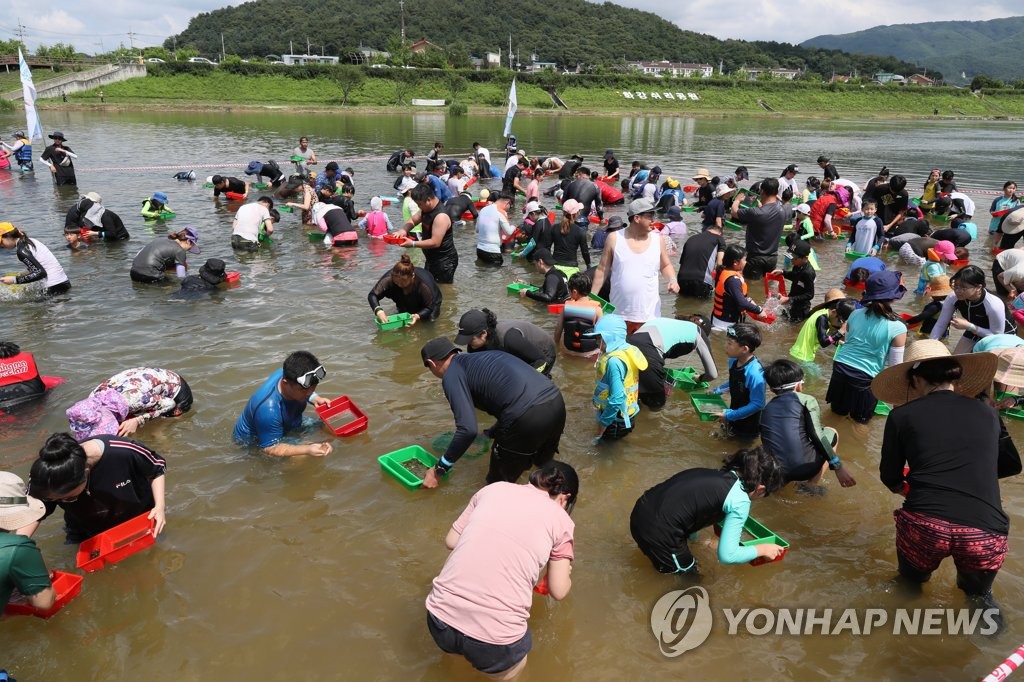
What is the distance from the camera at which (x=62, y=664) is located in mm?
3646

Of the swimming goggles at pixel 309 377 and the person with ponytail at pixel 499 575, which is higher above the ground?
the swimming goggles at pixel 309 377

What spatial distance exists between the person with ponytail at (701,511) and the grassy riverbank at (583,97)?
60.0 meters

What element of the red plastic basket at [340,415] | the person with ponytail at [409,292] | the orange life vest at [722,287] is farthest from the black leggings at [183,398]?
the orange life vest at [722,287]

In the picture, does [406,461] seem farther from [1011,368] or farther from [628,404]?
[1011,368]

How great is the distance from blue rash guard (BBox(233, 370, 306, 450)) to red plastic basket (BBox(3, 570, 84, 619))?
1.65 metres

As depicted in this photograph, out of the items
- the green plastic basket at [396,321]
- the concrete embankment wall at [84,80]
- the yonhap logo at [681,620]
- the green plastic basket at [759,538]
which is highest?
the concrete embankment wall at [84,80]

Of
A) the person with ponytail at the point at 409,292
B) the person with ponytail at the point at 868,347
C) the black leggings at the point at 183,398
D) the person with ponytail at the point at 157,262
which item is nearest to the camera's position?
the person with ponytail at the point at 868,347

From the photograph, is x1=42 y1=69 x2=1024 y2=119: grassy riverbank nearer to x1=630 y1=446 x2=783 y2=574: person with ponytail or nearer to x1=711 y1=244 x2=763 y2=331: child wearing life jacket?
x1=711 y1=244 x2=763 y2=331: child wearing life jacket

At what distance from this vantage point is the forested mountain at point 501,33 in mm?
141875

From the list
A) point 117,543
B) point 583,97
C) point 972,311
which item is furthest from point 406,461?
point 583,97

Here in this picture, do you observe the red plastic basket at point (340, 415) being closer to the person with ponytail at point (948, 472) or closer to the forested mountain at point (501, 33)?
the person with ponytail at point (948, 472)

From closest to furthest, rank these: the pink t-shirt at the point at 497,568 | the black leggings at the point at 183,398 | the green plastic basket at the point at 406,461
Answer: the pink t-shirt at the point at 497,568
the green plastic basket at the point at 406,461
the black leggings at the point at 183,398

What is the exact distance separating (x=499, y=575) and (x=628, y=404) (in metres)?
2.81

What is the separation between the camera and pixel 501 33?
533 feet
